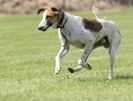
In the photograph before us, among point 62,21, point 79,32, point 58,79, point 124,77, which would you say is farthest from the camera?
point 124,77

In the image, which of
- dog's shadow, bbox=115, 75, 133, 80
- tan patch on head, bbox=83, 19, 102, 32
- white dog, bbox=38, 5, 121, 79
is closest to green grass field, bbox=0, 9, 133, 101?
dog's shadow, bbox=115, 75, 133, 80

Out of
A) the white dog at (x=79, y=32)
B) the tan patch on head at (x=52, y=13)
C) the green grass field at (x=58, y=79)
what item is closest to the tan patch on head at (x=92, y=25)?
the white dog at (x=79, y=32)

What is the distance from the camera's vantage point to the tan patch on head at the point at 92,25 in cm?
1337

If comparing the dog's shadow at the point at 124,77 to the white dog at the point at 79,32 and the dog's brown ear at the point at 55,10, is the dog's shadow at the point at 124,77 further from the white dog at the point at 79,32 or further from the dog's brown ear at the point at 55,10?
the dog's brown ear at the point at 55,10

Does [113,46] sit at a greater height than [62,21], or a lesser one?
lesser

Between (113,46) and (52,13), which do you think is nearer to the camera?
(52,13)

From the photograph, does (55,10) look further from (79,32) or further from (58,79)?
(58,79)

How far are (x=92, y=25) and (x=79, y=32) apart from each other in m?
0.56

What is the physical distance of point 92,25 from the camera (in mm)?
13484

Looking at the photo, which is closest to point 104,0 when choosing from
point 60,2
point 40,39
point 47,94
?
point 60,2

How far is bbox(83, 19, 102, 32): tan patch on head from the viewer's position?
43.9 feet

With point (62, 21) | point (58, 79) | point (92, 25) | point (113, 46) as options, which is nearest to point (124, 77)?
point (113, 46)

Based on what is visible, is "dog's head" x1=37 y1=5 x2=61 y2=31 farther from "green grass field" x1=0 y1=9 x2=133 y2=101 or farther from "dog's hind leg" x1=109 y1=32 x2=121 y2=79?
"dog's hind leg" x1=109 y1=32 x2=121 y2=79

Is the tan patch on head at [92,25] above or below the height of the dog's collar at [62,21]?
below
